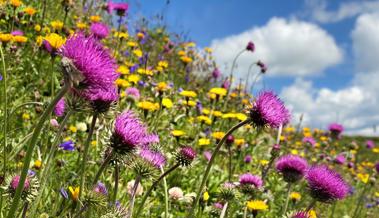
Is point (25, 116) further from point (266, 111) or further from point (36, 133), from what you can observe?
point (36, 133)

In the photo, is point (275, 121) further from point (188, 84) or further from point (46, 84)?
point (188, 84)

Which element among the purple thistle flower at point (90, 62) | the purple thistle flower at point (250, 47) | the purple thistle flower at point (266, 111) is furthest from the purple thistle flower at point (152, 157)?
the purple thistle flower at point (250, 47)

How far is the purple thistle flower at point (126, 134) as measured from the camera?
1693 mm

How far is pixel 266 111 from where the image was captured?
189 cm

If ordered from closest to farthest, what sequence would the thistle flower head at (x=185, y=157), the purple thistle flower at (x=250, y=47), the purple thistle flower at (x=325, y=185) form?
the thistle flower head at (x=185, y=157)
the purple thistle flower at (x=325, y=185)
the purple thistle flower at (x=250, y=47)

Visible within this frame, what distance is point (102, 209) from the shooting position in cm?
183

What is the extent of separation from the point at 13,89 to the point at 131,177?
1492 mm

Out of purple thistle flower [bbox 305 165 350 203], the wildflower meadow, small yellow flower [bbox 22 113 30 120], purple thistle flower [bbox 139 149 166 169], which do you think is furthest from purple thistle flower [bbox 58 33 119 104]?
small yellow flower [bbox 22 113 30 120]

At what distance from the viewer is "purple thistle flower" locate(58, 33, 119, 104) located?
1251mm

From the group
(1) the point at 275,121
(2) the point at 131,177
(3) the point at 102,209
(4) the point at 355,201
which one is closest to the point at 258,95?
(1) the point at 275,121

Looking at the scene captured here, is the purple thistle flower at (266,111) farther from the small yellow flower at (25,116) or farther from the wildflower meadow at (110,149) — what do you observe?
the small yellow flower at (25,116)

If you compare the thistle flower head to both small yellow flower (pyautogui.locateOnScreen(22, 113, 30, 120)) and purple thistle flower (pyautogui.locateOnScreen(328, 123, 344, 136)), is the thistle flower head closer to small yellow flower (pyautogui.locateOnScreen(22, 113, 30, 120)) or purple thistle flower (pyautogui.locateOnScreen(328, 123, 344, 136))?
small yellow flower (pyautogui.locateOnScreen(22, 113, 30, 120))

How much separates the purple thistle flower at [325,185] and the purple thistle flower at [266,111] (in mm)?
824

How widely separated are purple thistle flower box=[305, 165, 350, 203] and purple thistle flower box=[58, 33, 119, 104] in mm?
1654
